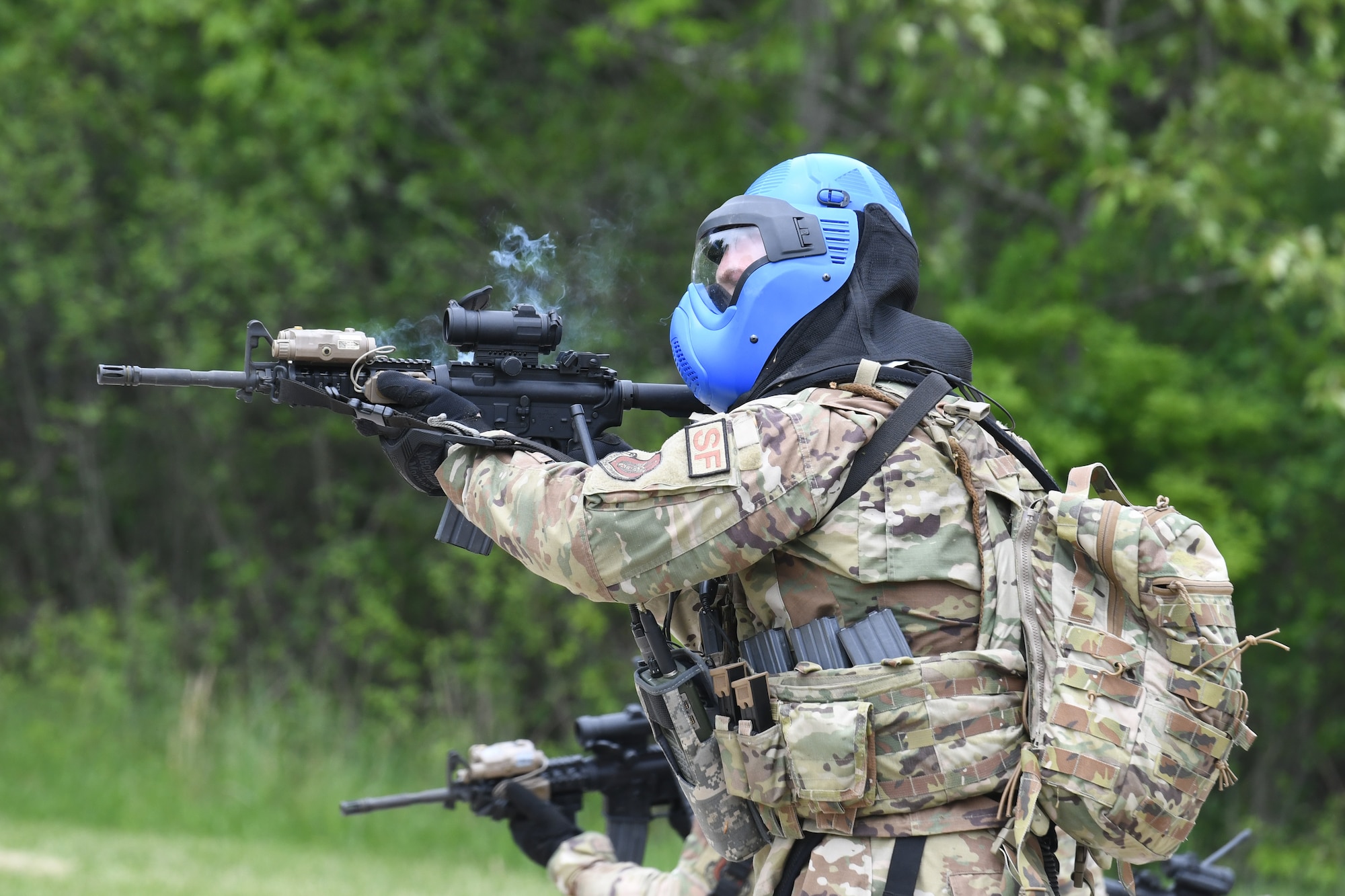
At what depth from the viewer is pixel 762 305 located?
266 centimetres

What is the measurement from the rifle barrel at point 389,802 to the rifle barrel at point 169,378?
141 centimetres

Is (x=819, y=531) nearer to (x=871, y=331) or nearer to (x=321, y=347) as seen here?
(x=871, y=331)

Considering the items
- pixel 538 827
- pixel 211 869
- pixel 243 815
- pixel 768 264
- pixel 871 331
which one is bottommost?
pixel 243 815

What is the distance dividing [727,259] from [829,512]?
571 mm

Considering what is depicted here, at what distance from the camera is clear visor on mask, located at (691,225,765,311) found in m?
2.68

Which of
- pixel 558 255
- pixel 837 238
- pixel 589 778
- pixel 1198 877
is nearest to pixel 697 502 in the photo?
pixel 837 238

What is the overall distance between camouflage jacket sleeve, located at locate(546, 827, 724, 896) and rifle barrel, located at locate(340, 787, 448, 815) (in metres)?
0.46

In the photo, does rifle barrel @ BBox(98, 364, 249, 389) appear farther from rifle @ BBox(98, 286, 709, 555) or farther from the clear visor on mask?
the clear visor on mask

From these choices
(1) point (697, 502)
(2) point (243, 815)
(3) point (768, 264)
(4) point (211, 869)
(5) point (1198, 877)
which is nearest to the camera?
(1) point (697, 502)

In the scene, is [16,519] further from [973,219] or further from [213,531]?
[973,219]

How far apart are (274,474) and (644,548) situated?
29.6ft

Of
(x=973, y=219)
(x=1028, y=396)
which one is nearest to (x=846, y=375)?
(x=1028, y=396)

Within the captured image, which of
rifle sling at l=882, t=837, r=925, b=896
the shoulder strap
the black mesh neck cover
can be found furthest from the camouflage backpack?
the black mesh neck cover

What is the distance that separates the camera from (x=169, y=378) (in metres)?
2.94
